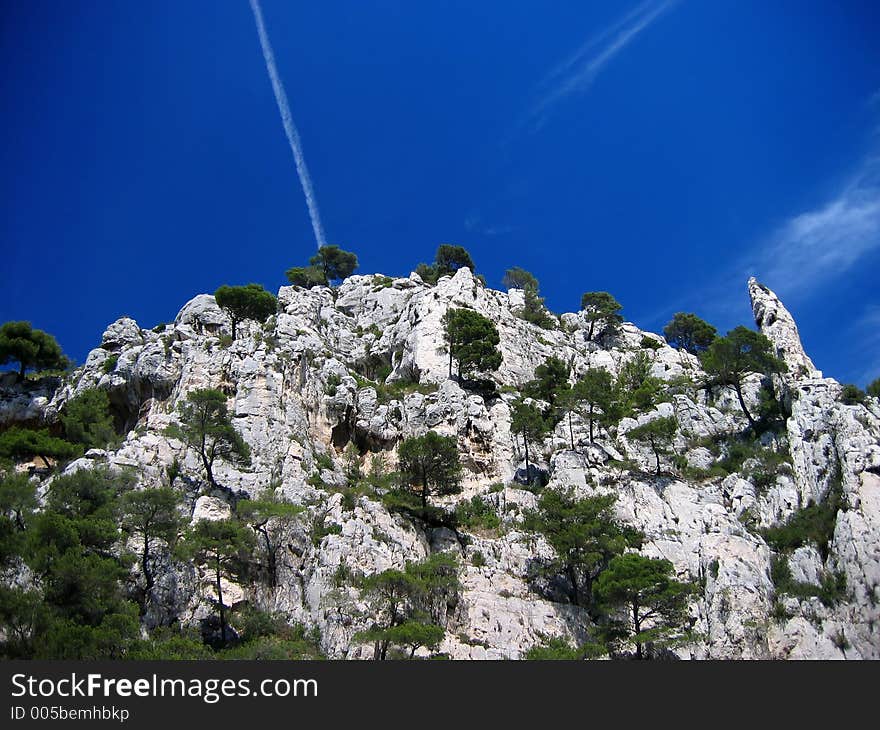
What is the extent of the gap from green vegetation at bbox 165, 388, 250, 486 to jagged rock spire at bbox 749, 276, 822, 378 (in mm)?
61812

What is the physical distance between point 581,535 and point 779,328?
52446 mm

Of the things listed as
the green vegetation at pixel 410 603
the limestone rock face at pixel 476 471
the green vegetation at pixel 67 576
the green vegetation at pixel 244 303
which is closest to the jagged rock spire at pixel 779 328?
the limestone rock face at pixel 476 471

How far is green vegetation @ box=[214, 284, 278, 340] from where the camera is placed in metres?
79.7

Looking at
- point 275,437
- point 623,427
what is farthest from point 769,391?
point 275,437

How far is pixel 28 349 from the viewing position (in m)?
72.1

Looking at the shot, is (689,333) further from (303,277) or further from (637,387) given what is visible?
(303,277)

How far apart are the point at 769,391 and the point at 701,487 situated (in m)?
16.5

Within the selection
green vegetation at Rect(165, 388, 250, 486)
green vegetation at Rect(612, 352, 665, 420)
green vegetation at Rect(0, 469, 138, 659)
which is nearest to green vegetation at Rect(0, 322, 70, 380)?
green vegetation at Rect(165, 388, 250, 486)

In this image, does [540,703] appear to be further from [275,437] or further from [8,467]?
[8,467]

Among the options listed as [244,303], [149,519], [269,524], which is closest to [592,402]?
[269,524]

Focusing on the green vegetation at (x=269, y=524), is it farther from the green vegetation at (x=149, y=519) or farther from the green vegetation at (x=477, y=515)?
the green vegetation at (x=477, y=515)

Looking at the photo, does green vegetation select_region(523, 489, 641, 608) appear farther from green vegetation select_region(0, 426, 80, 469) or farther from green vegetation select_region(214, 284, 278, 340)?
green vegetation select_region(214, 284, 278, 340)

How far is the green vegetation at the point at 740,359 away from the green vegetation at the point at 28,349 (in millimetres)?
74594

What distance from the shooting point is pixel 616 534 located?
5031 centimetres
